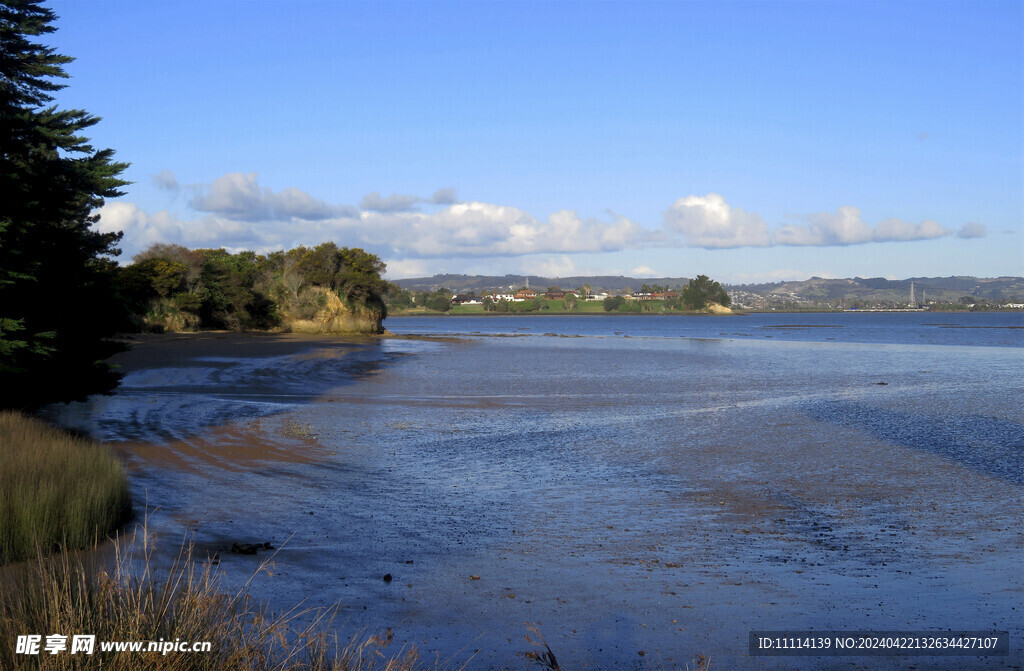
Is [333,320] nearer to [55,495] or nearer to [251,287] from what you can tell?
[251,287]

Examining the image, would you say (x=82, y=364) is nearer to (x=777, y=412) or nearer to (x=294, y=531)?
(x=294, y=531)

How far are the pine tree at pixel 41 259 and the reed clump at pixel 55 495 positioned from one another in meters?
4.26

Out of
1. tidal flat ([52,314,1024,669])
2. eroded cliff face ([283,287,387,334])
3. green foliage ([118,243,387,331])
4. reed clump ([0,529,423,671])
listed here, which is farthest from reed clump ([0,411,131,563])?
eroded cliff face ([283,287,387,334])

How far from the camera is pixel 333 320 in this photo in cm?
5994

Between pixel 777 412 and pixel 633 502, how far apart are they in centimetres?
1162

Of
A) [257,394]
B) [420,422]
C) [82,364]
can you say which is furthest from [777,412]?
[82,364]

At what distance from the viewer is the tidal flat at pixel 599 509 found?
6.43m

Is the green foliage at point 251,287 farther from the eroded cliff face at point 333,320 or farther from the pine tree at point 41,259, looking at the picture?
the pine tree at point 41,259

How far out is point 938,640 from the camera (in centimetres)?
606

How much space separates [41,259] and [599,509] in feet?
36.5

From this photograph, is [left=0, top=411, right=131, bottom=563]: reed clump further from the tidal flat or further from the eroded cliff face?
the eroded cliff face

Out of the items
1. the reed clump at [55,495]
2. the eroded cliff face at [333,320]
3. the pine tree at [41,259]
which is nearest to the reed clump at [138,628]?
the reed clump at [55,495]

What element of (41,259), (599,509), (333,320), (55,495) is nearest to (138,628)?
(55,495)

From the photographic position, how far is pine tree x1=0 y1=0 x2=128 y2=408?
13.5 metres
